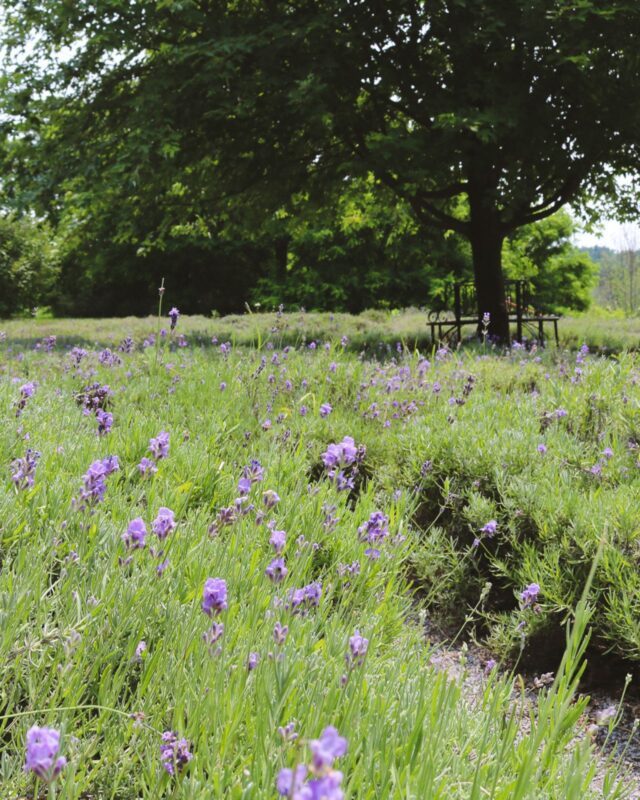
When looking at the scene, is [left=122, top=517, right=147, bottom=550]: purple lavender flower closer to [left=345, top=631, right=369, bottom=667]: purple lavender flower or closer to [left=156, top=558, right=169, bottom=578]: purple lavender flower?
[left=156, top=558, right=169, bottom=578]: purple lavender flower

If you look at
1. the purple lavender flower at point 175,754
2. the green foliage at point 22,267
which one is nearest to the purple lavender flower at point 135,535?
the purple lavender flower at point 175,754

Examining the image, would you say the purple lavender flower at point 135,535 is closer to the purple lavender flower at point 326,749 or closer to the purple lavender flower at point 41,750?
the purple lavender flower at point 41,750

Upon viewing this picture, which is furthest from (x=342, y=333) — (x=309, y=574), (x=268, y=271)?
(x=268, y=271)

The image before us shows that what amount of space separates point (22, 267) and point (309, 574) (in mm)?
30316

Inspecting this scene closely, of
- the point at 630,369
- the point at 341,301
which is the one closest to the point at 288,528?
the point at 630,369

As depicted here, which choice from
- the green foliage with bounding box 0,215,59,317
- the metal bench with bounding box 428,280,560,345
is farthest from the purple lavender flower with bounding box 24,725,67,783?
the green foliage with bounding box 0,215,59,317

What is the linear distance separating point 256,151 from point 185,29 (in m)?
2.18

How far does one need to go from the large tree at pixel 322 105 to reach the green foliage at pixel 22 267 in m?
18.1

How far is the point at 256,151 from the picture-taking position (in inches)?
464

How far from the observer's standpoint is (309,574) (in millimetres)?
3051

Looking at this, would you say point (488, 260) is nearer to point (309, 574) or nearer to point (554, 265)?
point (309, 574)

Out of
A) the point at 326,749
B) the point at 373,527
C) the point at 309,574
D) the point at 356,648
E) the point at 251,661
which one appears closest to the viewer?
the point at 326,749

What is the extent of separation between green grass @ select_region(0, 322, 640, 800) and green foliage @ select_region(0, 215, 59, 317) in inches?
1011

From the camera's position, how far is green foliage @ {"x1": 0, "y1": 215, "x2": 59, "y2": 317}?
96.9 feet
